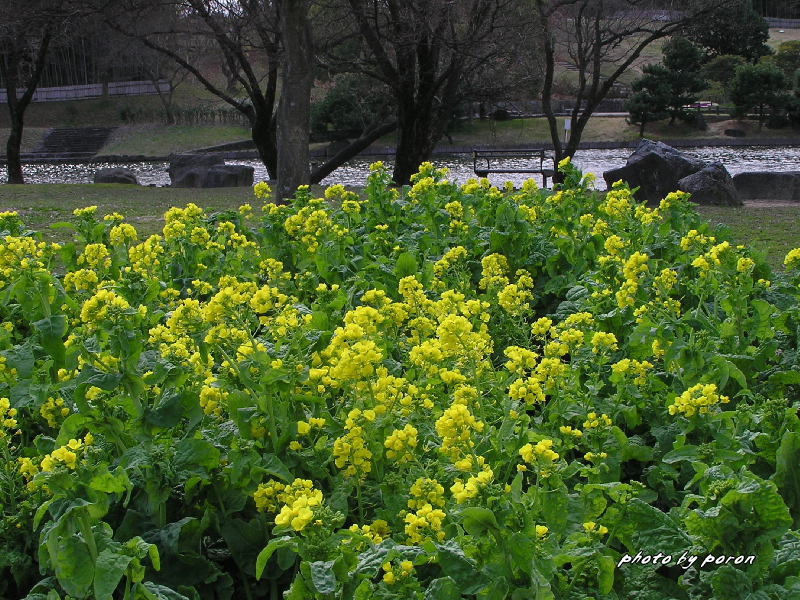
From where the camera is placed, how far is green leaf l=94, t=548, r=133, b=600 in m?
2.03

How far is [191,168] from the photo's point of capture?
20.1 metres

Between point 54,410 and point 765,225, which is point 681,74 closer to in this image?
point 765,225

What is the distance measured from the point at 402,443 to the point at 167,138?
36484 mm

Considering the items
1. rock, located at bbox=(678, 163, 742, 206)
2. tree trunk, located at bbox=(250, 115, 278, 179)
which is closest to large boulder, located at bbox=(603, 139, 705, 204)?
rock, located at bbox=(678, 163, 742, 206)

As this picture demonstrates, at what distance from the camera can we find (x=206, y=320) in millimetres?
3057

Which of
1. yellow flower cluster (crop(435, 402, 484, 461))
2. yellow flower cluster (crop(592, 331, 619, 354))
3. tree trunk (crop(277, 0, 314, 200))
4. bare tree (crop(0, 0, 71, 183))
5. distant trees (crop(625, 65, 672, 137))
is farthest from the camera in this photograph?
distant trees (crop(625, 65, 672, 137))

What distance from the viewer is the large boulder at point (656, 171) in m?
13.2

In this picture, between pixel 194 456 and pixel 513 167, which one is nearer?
pixel 194 456

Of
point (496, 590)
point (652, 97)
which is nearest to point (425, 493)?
point (496, 590)

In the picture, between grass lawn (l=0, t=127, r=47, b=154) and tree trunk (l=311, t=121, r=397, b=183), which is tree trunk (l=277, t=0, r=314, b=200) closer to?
tree trunk (l=311, t=121, r=397, b=183)

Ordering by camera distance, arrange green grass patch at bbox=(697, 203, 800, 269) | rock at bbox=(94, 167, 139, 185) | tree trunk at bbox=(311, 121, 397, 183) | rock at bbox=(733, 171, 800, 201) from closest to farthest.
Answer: green grass patch at bbox=(697, 203, 800, 269) → rock at bbox=(733, 171, 800, 201) → tree trunk at bbox=(311, 121, 397, 183) → rock at bbox=(94, 167, 139, 185)

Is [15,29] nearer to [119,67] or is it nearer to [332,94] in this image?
[332,94]

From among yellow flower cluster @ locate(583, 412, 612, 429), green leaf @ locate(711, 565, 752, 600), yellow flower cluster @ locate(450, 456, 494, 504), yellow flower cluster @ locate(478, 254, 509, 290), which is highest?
yellow flower cluster @ locate(478, 254, 509, 290)

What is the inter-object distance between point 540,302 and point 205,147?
3202cm
